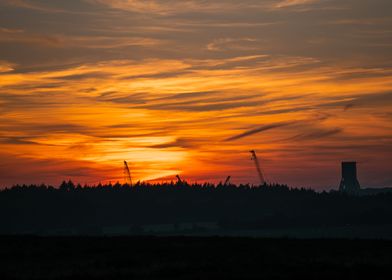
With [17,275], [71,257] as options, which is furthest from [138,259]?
[17,275]

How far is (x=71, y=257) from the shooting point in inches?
2298

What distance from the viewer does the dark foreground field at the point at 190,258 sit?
1922 inches

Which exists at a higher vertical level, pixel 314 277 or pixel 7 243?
Result: pixel 7 243

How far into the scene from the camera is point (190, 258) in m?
56.4

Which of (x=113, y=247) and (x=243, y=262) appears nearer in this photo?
(x=243, y=262)

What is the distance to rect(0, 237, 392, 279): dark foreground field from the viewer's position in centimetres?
4881

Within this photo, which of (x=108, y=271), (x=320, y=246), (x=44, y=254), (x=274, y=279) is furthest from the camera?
(x=320, y=246)

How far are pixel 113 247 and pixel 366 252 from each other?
19096 millimetres

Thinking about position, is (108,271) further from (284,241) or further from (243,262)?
(284,241)

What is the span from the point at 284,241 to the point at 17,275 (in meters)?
25.5

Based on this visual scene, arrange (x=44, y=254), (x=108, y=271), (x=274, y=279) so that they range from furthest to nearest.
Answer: (x=44, y=254)
(x=108, y=271)
(x=274, y=279)

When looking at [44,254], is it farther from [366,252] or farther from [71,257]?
[366,252]

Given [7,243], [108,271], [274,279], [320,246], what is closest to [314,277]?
[274,279]

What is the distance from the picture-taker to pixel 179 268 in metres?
51.0
